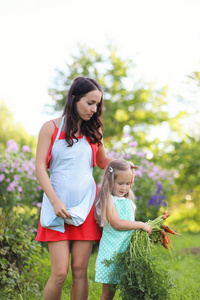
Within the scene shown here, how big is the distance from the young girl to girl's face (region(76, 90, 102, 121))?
16.2 inches

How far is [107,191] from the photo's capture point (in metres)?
2.63

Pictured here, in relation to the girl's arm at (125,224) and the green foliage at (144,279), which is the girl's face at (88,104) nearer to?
the girl's arm at (125,224)

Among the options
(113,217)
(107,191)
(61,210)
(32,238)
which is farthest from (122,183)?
(32,238)

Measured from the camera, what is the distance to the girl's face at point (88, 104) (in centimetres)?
258

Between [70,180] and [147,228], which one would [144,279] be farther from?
[70,180]

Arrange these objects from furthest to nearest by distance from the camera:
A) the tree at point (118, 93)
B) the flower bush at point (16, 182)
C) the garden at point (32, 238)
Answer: the tree at point (118, 93), the flower bush at point (16, 182), the garden at point (32, 238)

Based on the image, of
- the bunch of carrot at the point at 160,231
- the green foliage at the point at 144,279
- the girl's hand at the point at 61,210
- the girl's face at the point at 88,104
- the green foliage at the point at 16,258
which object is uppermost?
the girl's face at the point at 88,104

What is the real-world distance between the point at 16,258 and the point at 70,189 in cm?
118

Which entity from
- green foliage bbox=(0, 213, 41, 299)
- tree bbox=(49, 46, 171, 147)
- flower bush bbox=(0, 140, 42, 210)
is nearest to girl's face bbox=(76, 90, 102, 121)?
green foliage bbox=(0, 213, 41, 299)

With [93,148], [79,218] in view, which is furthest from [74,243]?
[93,148]

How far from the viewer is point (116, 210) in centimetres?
260

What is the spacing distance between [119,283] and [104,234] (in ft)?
1.21

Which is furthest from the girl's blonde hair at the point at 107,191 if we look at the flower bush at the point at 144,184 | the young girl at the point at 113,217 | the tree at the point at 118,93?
the tree at the point at 118,93

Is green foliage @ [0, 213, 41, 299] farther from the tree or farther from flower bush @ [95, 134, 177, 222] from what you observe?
the tree
